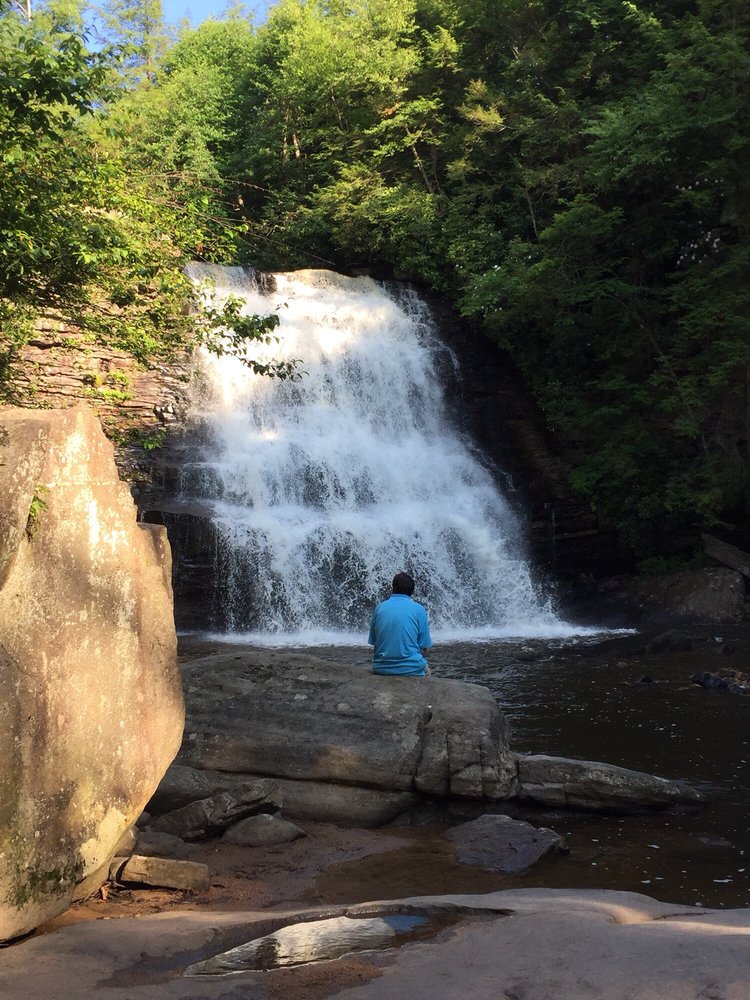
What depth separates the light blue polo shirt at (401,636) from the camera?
724 cm

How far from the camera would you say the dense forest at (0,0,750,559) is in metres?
8.13

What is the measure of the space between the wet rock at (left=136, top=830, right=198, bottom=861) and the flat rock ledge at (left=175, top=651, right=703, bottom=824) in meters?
0.57

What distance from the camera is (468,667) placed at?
1248 cm

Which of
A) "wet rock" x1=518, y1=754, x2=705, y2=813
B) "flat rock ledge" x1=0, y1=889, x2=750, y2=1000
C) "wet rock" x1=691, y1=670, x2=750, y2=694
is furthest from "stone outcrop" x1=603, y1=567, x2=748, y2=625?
"flat rock ledge" x1=0, y1=889, x2=750, y2=1000

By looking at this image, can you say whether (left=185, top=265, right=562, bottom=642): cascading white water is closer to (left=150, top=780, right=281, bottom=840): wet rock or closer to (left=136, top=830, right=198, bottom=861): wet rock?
(left=150, top=780, right=281, bottom=840): wet rock

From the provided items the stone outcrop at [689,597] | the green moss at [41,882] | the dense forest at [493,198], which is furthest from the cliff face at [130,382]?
the green moss at [41,882]

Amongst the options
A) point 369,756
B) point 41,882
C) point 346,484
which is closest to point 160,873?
point 41,882

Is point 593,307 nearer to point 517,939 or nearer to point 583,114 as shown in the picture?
point 583,114

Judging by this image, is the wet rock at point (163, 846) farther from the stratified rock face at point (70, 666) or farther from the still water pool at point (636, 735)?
the still water pool at point (636, 735)

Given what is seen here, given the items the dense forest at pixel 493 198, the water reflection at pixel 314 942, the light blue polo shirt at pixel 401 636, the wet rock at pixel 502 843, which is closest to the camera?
the water reflection at pixel 314 942

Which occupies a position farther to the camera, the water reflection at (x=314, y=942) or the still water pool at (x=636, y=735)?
the still water pool at (x=636, y=735)

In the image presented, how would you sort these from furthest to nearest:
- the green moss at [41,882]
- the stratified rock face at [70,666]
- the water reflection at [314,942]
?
the stratified rock face at [70,666], the green moss at [41,882], the water reflection at [314,942]

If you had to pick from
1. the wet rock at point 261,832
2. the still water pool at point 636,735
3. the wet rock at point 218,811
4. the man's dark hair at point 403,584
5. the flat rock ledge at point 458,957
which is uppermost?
the man's dark hair at point 403,584

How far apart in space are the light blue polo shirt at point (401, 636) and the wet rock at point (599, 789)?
4.00 feet
